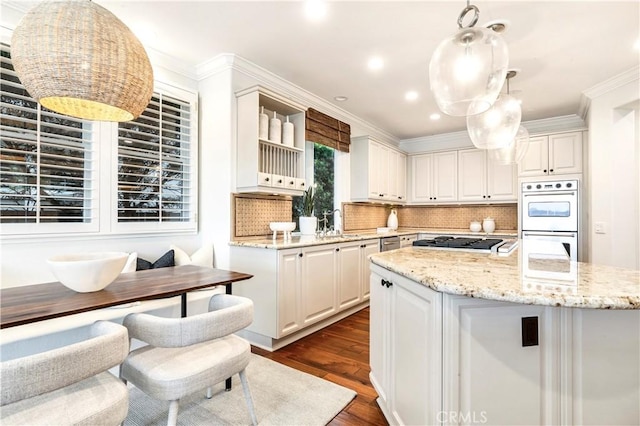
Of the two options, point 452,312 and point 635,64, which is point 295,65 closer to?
point 452,312

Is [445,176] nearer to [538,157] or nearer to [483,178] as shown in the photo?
[483,178]

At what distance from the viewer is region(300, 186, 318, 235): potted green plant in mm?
3754

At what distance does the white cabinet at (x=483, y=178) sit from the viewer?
16.3 feet

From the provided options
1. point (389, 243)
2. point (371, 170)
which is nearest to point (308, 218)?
point (389, 243)

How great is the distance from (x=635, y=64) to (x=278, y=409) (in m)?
4.45

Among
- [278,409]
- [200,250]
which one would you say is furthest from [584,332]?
[200,250]

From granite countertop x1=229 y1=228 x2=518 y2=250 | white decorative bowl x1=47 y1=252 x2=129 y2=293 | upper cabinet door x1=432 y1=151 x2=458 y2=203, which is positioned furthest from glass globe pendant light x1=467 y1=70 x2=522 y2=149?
upper cabinet door x1=432 y1=151 x2=458 y2=203

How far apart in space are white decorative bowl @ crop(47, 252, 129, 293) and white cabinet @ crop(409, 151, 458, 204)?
5.03 meters

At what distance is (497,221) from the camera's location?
17.6 ft

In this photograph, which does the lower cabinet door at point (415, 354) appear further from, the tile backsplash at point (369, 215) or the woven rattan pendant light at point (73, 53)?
the tile backsplash at point (369, 215)

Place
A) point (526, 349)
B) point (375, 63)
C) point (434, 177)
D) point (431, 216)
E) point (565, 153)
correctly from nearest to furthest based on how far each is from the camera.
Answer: point (526, 349), point (375, 63), point (565, 153), point (434, 177), point (431, 216)

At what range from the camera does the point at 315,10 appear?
2.31m

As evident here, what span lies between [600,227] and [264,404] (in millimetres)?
4076

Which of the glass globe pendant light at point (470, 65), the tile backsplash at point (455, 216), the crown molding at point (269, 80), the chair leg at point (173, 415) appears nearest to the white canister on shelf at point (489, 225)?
the tile backsplash at point (455, 216)
